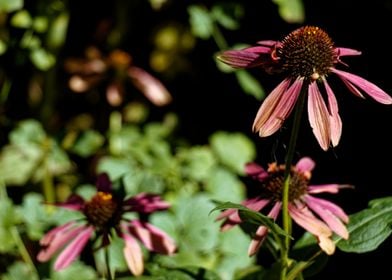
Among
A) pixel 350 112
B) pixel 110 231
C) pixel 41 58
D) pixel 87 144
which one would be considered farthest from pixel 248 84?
pixel 110 231

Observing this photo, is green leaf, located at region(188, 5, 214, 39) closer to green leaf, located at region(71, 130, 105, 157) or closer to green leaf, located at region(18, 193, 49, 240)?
green leaf, located at region(71, 130, 105, 157)

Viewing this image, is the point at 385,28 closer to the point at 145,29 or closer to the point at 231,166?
the point at 231,166

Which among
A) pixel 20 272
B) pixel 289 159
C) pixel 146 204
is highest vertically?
pixel 289 159

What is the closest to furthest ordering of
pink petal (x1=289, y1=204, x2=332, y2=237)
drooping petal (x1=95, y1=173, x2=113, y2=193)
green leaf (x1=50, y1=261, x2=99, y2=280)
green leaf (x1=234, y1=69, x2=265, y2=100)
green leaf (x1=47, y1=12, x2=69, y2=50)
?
1. pink petal (x1=289, y1=204, x2=332, y2=237)
2. drooping petal (x1=95, y1=173, x2=113, y2=193)
3. green leaf (x1=50, y1=261, x2=99, y2=280)
4. green leaf (x1=234, y1=69, x2=265, y2=100)
5. green leaf (x1=47, y1=12, x2=69, y2=50)

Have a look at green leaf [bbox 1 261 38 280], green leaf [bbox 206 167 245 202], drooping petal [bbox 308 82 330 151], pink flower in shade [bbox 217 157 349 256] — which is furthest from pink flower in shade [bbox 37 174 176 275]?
green leaf [bbox 206 167 245 202]

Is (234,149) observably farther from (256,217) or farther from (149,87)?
(256,217)

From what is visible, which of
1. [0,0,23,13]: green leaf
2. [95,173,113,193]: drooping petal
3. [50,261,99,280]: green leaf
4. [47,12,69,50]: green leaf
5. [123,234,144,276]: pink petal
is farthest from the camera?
[47,12,69,50]: green leaf
